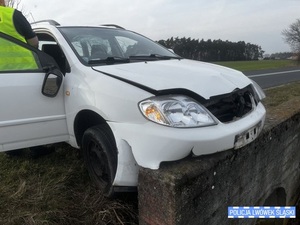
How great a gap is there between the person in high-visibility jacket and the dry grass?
1145mm

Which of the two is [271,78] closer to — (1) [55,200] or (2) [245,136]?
(2) [245,136]

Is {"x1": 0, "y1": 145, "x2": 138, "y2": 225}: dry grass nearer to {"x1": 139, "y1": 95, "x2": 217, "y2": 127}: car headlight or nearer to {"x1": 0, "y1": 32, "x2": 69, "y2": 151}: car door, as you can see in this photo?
{"x1": 0, "y1": 32, "x2": 69, "y2": 151}: car door

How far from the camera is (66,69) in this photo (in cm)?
285

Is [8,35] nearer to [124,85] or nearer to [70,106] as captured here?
[70,106]

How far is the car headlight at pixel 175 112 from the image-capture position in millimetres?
2111

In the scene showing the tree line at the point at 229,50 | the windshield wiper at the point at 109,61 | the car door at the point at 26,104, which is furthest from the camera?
the tree line at the point at 229,50

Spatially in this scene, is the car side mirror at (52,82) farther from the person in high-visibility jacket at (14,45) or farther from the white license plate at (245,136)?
the white license plate at (245,136)

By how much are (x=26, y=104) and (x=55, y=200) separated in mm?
918

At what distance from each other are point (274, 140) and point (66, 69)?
2.67m

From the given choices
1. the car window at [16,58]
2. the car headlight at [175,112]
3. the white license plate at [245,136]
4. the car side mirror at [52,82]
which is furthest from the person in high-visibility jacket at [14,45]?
the white license plate at [245,136]

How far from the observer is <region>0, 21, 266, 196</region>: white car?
6.98 feet

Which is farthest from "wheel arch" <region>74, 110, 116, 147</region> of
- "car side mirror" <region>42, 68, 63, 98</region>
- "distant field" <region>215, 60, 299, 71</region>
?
"distant field" <region>215, 60, 299, 71</region>

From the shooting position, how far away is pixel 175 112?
2.14 metres

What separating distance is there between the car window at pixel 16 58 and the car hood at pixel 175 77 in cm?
A: 68
